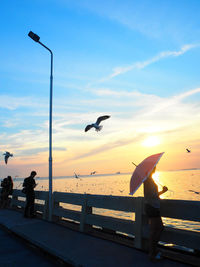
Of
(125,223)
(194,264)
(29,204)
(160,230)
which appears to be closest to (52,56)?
(29,204)

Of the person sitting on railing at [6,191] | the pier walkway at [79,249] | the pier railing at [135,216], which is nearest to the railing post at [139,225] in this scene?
the pier railing at [135,216]

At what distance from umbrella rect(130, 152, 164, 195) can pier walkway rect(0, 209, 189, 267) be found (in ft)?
4.97

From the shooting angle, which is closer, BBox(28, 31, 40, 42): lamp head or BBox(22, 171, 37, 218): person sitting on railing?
BBox(22, 171, 37, 218): person sitting on railing

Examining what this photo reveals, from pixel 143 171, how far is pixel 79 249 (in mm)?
2650

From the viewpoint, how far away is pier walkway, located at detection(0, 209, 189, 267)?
17.2 feet

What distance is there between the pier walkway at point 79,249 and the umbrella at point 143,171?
4.97ft

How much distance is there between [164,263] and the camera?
16.8ft

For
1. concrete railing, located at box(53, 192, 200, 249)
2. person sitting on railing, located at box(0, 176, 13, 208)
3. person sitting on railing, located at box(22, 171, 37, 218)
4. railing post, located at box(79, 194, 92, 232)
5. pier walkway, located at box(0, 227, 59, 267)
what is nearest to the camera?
concrete railing, located at box(53, 192, 200, 249)

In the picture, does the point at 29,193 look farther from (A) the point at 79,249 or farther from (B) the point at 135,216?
(B) the point at 135,216

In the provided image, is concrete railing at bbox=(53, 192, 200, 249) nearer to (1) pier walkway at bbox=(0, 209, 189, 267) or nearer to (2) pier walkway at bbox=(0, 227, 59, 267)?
(1) pier walkway at bbox=(0, 209, 189, 267)

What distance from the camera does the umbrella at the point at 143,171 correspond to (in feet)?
16.8

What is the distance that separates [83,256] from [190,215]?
8.18 ft

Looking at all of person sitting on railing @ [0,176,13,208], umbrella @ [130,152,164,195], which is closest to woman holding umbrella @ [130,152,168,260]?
umbrella @ [130,152,164,195]

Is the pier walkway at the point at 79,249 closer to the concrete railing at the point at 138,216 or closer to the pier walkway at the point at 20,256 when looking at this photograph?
the pier walkway at the point at 20,256
